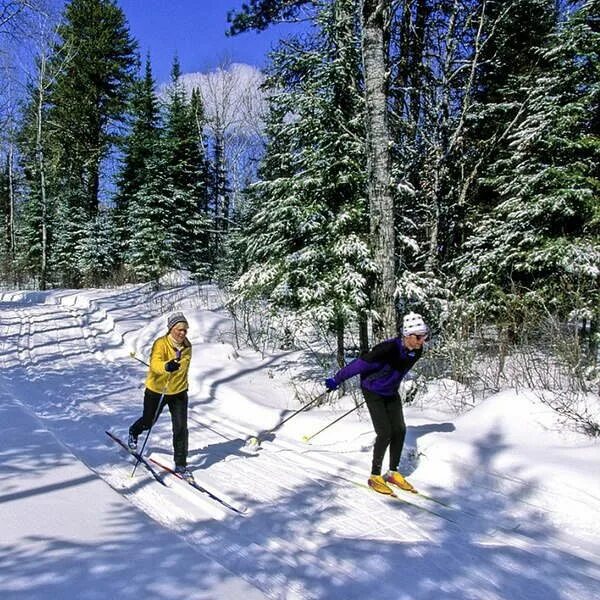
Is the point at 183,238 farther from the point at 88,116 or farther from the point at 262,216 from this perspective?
the point at 262,216

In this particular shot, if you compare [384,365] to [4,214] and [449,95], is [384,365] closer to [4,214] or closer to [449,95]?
[449,95]

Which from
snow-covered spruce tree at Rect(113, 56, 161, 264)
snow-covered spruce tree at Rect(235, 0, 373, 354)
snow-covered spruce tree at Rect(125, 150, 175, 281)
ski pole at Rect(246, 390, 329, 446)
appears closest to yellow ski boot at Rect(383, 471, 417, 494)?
ski pole at Rect(246, 390, 329, 446)

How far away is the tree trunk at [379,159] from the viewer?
7.73m

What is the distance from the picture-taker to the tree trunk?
7.73 m

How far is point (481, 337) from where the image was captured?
29.3 ft

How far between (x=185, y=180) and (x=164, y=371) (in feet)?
74.7

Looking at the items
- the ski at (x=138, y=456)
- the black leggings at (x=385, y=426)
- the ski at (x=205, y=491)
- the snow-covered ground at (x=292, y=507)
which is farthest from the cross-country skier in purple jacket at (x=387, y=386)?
the ski at (x=138, y=456)

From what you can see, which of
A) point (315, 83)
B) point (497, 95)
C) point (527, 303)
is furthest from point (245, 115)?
point (527, 303)

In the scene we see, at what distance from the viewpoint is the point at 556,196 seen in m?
9.66

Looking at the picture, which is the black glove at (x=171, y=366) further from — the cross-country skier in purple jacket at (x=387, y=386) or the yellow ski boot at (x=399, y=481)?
the yellow ski boot at (x=399, y=481)

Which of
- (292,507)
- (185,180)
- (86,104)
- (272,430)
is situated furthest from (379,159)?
(86,104)

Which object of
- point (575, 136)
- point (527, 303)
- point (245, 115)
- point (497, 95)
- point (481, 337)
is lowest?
point (481, 337)

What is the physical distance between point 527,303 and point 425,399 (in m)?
2.99

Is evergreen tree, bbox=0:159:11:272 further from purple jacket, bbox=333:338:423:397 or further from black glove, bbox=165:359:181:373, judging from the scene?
purple jacket, bbox=333:338:423:397
